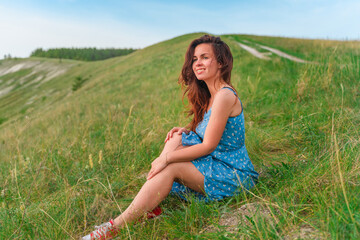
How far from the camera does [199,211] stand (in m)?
1.99

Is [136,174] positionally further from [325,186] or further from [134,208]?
[325,186]

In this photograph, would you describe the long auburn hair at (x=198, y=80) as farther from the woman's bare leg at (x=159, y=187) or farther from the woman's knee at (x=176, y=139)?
the woman's bare leg at (x=159, y=187)

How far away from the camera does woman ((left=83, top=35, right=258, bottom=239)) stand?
2068 mm

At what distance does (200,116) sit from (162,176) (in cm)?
82

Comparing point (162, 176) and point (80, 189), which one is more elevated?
point (162, 176)

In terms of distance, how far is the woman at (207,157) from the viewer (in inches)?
81.4

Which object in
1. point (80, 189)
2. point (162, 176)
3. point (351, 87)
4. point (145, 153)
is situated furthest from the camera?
point (351, 87)

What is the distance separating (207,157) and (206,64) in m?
0.78

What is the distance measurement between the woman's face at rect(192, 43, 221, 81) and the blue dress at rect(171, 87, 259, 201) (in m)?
0.36

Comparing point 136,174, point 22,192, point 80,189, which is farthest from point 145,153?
point 22,192

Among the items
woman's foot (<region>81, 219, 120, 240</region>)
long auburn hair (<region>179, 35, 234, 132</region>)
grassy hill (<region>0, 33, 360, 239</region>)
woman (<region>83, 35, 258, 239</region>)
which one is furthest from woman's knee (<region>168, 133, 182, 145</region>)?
woman's foot (<region>81, 219, 120, 240</region>)

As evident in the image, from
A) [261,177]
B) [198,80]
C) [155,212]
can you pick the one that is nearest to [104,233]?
[155,212]

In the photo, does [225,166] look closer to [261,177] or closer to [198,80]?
[261,177]

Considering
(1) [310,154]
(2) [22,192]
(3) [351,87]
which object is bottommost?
(2) [22,192]
